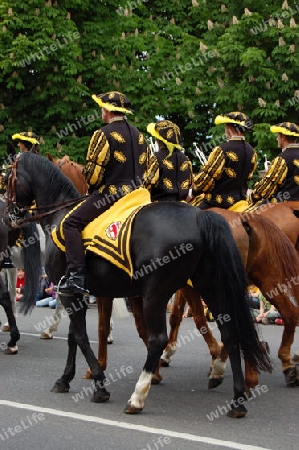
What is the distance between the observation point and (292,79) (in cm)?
2016

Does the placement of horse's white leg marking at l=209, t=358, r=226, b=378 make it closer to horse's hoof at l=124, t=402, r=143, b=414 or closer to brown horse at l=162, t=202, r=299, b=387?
Result: brown horse at l=162, t=202, r=299, b=387

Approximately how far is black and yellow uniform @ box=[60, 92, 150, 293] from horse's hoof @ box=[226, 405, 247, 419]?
1751 millimetres

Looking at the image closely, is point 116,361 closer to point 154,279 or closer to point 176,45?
point 154,279

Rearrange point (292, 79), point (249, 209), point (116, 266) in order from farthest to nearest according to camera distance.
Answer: point (292, 79)
point (249, 209)
point (116, 266)

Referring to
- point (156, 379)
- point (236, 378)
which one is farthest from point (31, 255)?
point (236, 378)

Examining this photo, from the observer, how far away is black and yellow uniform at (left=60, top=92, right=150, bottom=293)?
27.3 ft

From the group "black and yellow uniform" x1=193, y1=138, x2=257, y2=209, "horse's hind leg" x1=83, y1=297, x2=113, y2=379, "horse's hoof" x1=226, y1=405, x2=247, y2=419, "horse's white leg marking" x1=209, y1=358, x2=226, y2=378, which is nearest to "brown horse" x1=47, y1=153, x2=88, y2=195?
"black and yellow uniform" x1=193, y1=138, x2=257, y2=209

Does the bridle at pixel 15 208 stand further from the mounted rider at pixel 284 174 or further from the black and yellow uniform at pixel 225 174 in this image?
the mounted rider at pixel 284 174

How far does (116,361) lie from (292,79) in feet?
36.6

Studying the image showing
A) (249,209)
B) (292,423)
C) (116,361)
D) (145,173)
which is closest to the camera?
(292,423)

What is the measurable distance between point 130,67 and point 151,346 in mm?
16922

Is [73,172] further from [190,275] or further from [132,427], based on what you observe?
[132,427]

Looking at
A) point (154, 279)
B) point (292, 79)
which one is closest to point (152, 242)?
point (154, 279)

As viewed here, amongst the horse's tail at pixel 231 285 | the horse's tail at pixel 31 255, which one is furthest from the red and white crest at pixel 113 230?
the horse's tail at pixel 31 255
